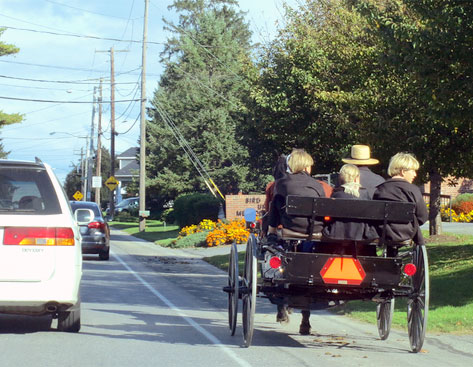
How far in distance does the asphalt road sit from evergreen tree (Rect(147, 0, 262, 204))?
3644 centimetres

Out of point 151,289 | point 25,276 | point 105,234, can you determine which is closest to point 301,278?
point 25,276

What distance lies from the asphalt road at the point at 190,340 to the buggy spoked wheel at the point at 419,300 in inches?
8.3

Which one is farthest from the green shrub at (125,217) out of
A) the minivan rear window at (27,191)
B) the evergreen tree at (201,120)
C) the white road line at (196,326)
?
the minivan rear window at (27,191)

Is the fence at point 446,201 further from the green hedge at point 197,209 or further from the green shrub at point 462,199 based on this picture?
the green hedge at point 197,209

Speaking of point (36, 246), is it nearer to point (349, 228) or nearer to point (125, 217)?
point (349, 228)

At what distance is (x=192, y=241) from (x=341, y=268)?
22.6 metres

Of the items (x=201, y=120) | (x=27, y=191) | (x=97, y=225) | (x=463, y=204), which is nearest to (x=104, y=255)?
(x=97, y=225)

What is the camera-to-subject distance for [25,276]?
836cm

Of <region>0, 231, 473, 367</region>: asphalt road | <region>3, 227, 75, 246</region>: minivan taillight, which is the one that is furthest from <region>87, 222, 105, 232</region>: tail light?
<region>3, 227, 75, 246</region>: minivan taillight

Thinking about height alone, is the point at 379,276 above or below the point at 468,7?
below

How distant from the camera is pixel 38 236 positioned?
8.42 meters

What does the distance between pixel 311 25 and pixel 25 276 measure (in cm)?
2008

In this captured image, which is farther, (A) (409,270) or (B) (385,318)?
(B) (385,318)

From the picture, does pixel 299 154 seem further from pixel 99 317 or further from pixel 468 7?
pixel 468 7
